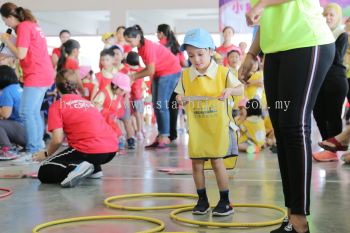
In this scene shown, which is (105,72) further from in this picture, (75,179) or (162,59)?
(75,179)

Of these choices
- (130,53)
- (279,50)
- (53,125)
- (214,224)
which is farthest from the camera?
(130,53)

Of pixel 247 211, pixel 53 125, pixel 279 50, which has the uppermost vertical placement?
pixel 279 50

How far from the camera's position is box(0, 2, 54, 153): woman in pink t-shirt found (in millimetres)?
5051

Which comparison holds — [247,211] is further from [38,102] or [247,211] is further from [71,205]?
[38,102]

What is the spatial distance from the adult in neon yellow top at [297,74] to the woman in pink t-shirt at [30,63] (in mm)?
3451

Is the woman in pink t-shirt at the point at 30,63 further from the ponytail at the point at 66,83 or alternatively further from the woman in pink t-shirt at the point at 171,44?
the woman in pink t-shirt at the point at 171,44

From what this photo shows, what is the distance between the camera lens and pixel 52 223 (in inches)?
95.3

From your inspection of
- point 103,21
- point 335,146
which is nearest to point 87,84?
point 335,146

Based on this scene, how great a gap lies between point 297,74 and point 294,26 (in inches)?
7.3

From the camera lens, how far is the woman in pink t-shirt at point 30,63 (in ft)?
16.6

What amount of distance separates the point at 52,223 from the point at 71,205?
1.73 ft

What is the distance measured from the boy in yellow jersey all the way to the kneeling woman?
1.11 meters

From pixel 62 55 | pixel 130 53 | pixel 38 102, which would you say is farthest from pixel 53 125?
pixel 130 53

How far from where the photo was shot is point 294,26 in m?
2.04
